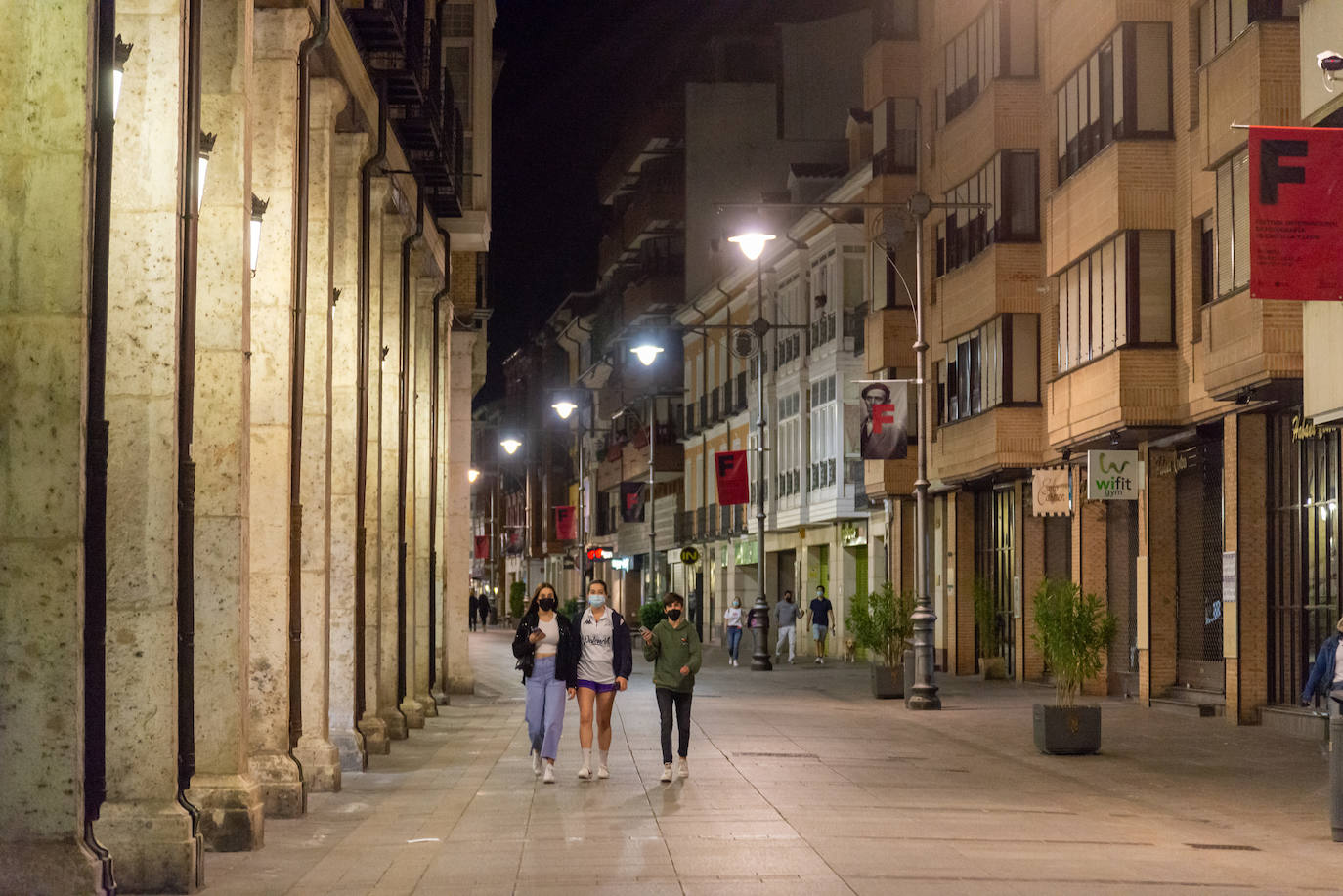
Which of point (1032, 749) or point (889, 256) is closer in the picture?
point (1032, 749)

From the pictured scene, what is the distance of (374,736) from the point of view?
20891 mm

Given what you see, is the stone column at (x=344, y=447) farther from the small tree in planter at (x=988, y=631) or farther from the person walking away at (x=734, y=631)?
the person walking away at (x=734, y=631)

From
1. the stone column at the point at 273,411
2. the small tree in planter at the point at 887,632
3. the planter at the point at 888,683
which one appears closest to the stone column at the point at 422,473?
the small tree in planter at the point at 887,632

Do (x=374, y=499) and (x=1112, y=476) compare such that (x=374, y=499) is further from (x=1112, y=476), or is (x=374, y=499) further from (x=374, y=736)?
(x=1112, y=476)

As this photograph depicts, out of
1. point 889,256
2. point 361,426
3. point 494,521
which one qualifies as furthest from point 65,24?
point 494,521

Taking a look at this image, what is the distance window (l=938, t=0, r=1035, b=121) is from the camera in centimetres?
3594

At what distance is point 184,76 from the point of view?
1188cm

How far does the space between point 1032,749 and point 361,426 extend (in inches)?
320

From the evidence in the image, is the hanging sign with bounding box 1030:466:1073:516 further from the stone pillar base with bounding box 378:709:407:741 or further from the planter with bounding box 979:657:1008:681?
the stone pillar base with bounding box 378:709:407:741

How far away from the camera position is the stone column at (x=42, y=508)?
31.2 feet

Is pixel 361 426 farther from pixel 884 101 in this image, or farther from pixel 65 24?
pixel 884 101

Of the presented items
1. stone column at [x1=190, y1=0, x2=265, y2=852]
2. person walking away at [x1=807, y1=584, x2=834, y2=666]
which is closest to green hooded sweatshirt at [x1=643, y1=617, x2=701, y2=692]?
stone column at [x1=190, y1=0, x2=265, y2=852]

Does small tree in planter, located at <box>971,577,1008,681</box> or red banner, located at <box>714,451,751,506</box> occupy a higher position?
red banner, located at <box>714,451,751,506</box>

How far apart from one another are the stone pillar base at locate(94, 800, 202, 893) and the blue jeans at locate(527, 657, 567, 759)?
6.74 metres
